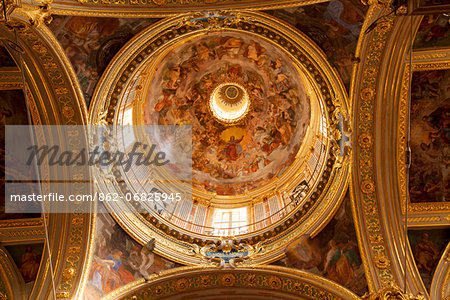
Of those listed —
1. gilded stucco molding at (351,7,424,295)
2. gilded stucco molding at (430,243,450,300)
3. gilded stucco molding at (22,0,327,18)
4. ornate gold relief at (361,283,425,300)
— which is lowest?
ornate gold relief at (361,283,425,300)

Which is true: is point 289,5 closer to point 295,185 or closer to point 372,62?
point 372,62

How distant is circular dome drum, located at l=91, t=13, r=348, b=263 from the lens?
37.5ft

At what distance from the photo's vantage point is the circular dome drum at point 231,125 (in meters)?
11.4

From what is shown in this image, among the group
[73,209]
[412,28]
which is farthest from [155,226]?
[412,28]

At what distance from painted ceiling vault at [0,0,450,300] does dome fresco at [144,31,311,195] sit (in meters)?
2.51

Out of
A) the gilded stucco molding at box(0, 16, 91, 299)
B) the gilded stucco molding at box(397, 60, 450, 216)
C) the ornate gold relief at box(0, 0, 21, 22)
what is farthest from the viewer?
the gilded stucco molding at box(397, 60, 450, 216)

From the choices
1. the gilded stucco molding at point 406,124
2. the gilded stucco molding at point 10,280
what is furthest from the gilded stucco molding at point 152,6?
the gilded stucco molding at point 10,280

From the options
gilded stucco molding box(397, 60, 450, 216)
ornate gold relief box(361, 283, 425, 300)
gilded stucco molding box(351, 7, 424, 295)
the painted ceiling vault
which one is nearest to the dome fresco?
the painted ceiling vault

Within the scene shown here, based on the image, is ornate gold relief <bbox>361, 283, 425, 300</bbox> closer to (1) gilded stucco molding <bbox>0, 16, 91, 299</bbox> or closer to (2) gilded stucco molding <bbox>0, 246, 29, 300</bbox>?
(1) gilded stucco molding <bbox>0, 16, 91, 299</bbox>

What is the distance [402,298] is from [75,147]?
8789 mm

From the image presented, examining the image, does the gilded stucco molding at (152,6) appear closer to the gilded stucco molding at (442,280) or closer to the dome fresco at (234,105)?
the dome fresco at (234,105)

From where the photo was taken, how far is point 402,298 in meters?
10.4

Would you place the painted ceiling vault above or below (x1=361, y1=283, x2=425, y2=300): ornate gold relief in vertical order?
above

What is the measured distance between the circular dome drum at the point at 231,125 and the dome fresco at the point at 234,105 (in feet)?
0.14
